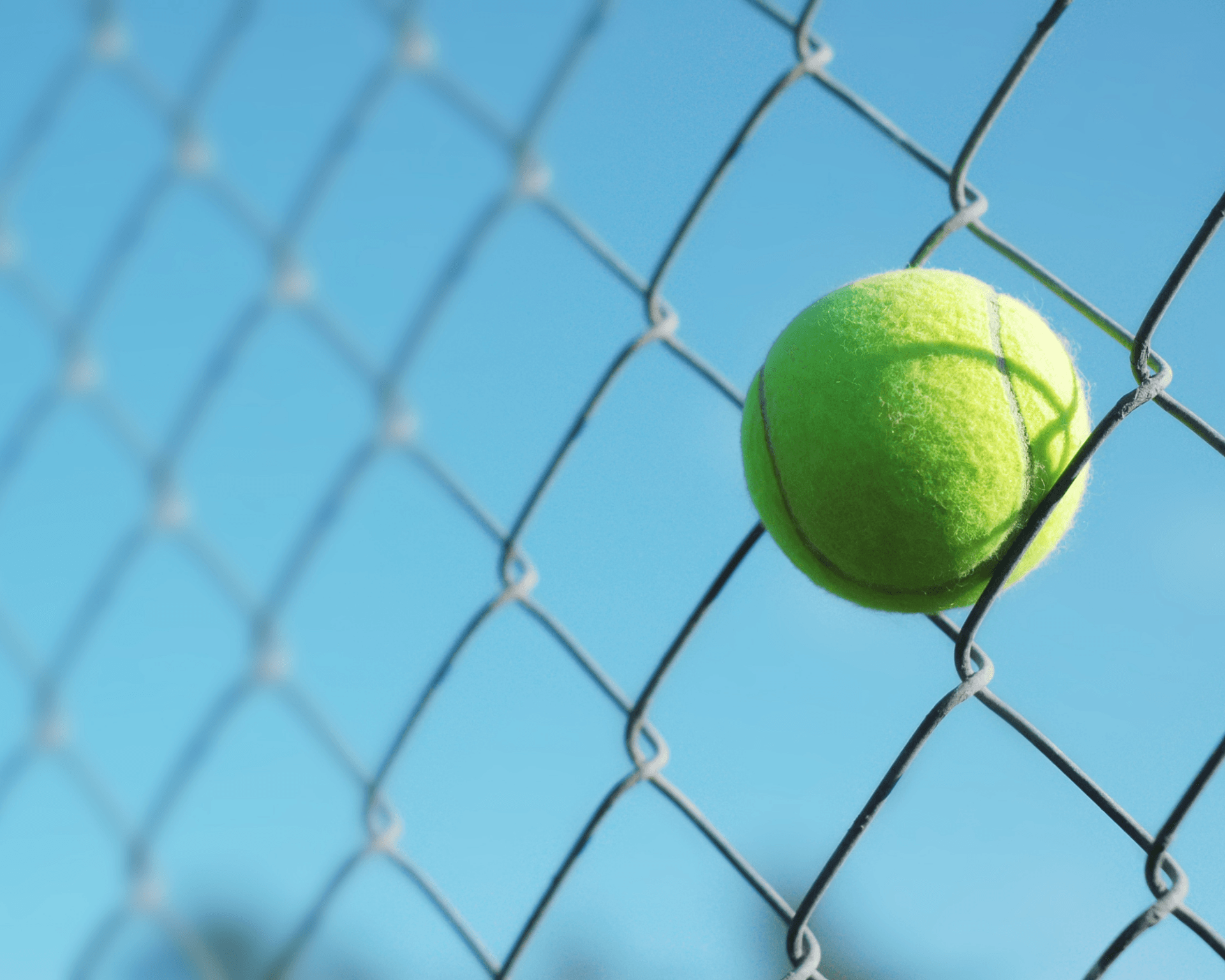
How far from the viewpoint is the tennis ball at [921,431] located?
87 centimetres

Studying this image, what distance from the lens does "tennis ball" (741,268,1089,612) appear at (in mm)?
867

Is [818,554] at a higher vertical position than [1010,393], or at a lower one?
lower

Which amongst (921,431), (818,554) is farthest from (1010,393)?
(818,554)

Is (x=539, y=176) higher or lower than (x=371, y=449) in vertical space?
higher

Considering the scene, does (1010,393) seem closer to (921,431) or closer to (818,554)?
(921,431)

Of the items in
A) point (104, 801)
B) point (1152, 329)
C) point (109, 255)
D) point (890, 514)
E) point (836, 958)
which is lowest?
point (104, 801)

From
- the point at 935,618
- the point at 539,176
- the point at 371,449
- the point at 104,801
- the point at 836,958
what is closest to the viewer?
the point at 935,618

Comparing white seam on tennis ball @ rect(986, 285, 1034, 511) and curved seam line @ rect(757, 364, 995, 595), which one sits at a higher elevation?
white seam on tennis ball @ rect(986, 285, 1034, 511)

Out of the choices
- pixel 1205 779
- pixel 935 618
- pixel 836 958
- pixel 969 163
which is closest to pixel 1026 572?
pixel 935 618

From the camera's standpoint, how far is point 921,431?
0.87 meters

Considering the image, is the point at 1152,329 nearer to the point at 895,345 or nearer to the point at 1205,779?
the point at 895,345

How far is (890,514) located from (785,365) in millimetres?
161

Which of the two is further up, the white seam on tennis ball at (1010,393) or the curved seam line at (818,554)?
the white seam on tennis ball at (1010,393)

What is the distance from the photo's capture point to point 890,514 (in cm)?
Answer: 87
